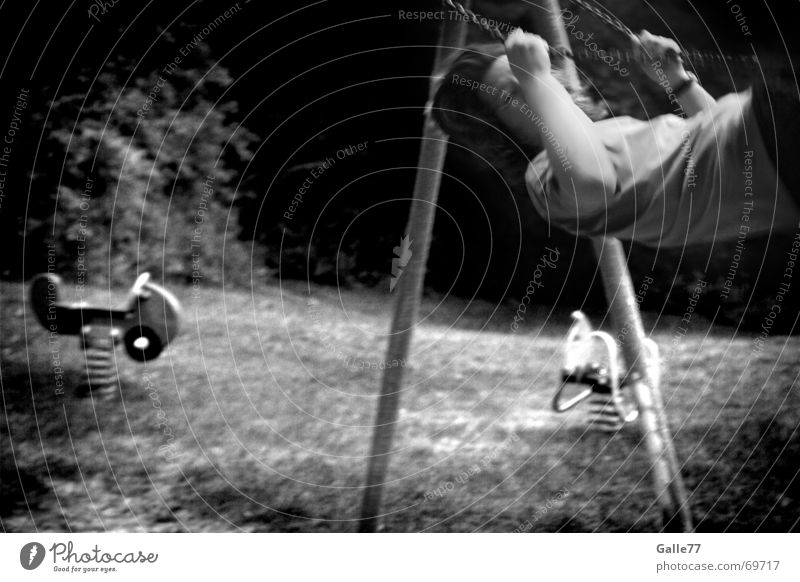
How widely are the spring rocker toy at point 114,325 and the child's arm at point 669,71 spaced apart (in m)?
1.18

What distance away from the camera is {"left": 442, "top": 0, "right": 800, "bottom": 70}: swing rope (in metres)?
1.82

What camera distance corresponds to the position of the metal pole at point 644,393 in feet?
6.35

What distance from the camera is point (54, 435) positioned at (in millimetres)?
1801

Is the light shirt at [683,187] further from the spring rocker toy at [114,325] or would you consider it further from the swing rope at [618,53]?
the spring rocker toy at [114,325]

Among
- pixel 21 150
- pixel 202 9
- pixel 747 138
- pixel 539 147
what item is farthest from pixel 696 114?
pixel 21 150

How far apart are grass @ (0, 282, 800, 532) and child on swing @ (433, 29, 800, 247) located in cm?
25

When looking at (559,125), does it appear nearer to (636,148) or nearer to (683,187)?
(636,148)

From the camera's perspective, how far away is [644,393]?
1.97m

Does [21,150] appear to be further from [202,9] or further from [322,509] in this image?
[322,509]

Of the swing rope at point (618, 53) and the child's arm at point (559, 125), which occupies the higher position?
the swing rope at point (618, 53)

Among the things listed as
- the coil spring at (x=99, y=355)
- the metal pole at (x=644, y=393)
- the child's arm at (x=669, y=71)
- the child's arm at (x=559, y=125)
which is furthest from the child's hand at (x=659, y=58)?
the coil spring at (x=99, y=355)

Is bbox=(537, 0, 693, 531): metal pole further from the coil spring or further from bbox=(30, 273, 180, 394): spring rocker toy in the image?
the coil spring

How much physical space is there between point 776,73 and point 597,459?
99 cm

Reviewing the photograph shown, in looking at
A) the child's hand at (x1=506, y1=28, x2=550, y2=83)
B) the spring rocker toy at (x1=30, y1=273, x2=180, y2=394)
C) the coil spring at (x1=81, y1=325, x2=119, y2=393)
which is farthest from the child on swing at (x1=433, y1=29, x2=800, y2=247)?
the coil spring at (x1=81, y1=325, x2=119, y2=393)
